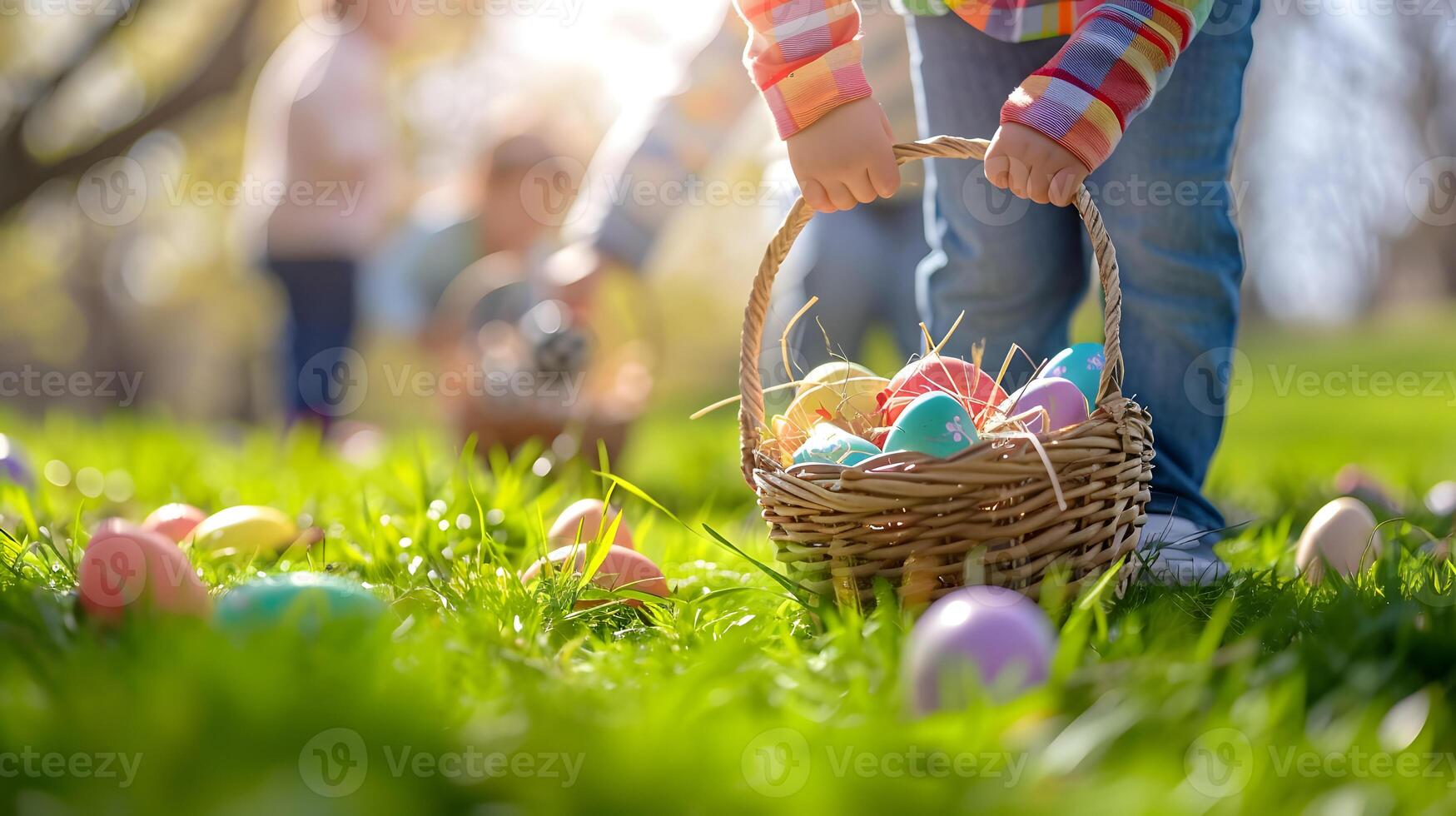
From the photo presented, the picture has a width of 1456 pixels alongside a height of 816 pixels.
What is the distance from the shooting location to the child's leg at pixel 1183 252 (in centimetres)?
170

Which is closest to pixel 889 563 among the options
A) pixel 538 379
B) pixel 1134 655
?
pixel 1134 655

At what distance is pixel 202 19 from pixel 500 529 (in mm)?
10341

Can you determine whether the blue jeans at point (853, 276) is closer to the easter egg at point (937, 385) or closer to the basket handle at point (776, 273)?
the easter egg at point (937, 385)

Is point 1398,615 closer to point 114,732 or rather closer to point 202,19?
point 114,732

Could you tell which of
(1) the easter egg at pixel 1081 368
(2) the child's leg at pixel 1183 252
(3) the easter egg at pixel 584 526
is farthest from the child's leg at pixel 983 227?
(3) the easter egg at pixel 584 526

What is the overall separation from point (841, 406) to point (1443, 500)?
1.31 m

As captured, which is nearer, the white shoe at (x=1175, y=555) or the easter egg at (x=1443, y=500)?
the white shoe at (x=1175, y=555)

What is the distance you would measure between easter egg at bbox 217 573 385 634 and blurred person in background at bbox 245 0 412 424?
9.37 feet

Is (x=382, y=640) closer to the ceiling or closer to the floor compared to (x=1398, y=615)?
closer to the ceiling

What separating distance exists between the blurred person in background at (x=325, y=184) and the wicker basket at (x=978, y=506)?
9.65ft

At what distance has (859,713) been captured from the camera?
94cm

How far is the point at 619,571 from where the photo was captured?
147cm

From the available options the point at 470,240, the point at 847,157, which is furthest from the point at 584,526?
the point at 470,240

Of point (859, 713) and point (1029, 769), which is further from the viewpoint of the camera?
point (859, 713)
